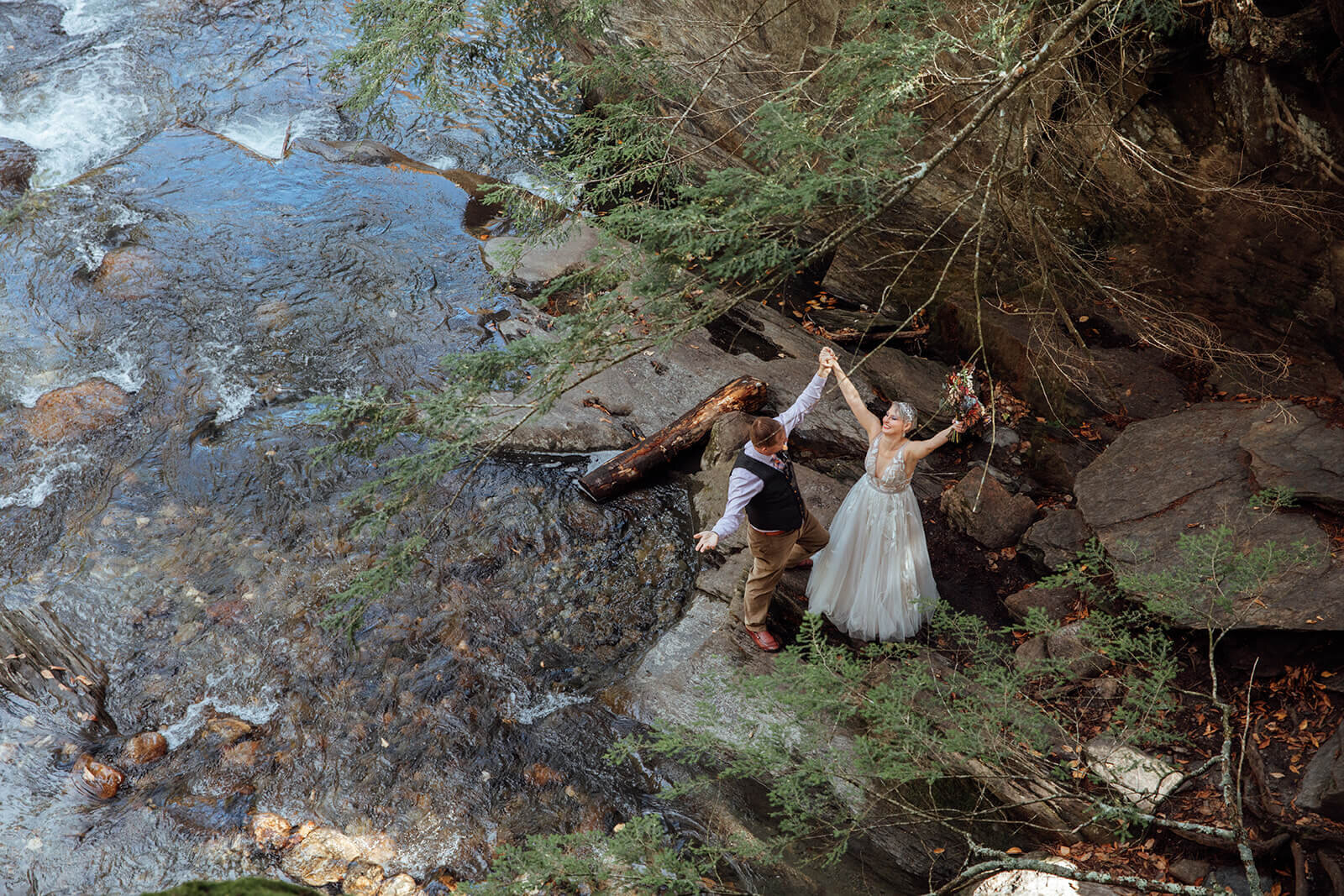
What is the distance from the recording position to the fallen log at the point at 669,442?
7562 mm

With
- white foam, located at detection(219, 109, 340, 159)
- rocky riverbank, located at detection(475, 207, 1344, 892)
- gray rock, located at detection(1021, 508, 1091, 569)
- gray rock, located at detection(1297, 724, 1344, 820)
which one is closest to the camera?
gray rock, located at detection(1297, 724, 1344, 820)

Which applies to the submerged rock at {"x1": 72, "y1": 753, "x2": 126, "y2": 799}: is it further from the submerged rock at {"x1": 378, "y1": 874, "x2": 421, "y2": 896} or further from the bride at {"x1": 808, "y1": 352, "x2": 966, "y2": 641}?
the bride at {"x1": 808, "y1": 352, "x2": 966, "y2": 641}

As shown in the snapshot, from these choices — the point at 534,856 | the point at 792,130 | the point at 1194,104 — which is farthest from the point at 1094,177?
the point at 534,856

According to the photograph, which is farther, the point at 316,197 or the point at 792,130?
the point at 316,197

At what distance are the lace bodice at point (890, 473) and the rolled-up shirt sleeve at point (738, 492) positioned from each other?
90 cm

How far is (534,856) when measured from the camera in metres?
3.97

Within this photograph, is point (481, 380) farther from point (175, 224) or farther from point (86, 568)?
point (175, 224)

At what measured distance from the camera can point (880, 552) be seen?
6043 millimetres

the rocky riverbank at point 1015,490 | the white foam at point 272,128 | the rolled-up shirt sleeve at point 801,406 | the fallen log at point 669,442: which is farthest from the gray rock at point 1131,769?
the white foam at point 272,128

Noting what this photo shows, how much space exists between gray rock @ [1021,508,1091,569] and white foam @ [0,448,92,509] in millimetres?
7962

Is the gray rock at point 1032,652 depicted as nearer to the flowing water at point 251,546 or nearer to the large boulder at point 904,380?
the flowing water at point 251,546

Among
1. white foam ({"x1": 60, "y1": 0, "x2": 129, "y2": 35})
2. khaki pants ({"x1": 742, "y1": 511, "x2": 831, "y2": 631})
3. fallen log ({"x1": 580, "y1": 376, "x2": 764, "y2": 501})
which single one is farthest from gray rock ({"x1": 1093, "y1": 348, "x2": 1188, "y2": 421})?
white foam ({"x1": 60, "y1": 0, "x2": 129, "y2": 35})

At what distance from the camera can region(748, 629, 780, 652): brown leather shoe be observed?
246 inches

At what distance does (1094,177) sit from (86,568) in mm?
8931
